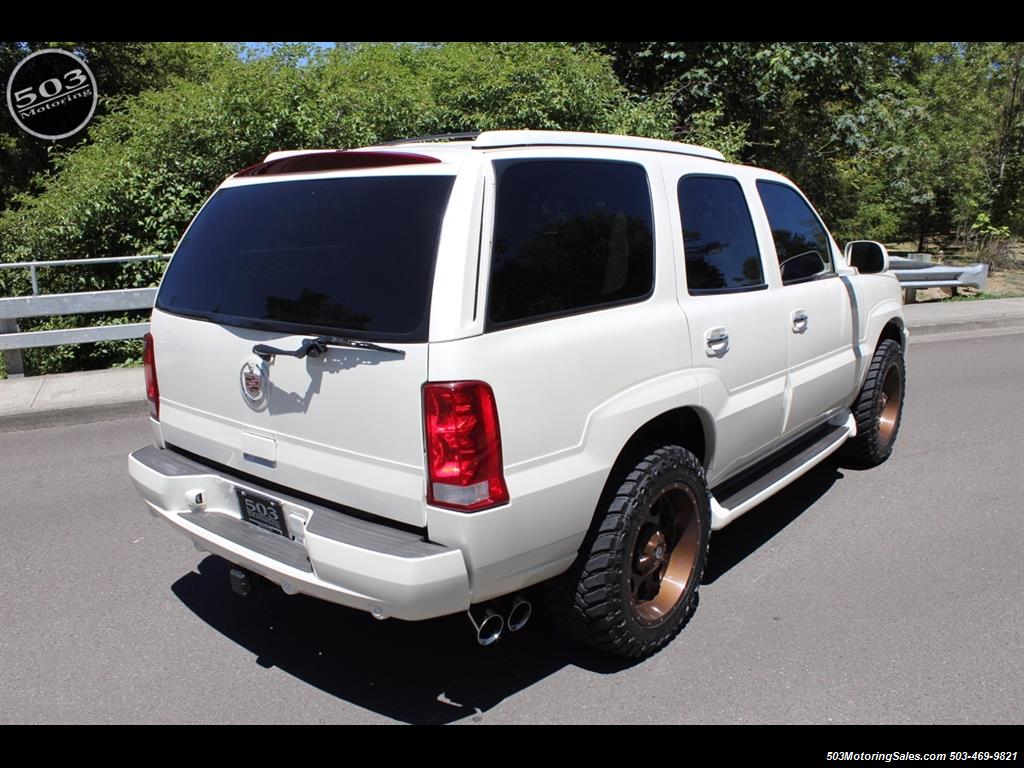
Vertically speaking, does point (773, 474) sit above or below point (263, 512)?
below

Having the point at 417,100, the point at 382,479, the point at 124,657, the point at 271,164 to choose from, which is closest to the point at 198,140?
the point at 417,100

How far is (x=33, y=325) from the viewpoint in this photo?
365 inches

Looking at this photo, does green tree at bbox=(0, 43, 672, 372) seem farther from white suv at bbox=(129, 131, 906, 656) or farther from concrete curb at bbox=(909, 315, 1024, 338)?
Answer: white suv at bbox=(129, 131, 906, 656)

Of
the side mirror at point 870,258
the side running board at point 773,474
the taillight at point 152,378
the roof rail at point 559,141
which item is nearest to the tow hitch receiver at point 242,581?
the taillight at point 152,378

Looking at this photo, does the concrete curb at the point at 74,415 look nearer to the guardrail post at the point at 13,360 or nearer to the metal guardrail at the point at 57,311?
the metal guardrail at the point at 57,311

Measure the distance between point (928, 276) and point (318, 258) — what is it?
1396 cm

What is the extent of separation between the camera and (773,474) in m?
4.21

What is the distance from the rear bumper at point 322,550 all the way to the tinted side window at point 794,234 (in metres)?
2.62

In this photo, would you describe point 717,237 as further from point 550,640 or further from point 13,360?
point 13,360

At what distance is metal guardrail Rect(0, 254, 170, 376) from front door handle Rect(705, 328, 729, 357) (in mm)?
6098

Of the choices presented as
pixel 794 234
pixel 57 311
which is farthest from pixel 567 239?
pixel 57 311

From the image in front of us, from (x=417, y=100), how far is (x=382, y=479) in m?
8.80

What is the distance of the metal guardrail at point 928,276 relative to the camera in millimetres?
13828
